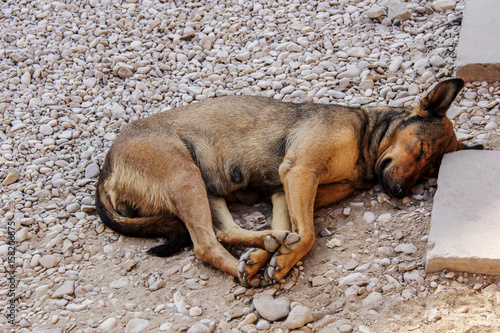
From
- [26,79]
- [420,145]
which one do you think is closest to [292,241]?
[420,145]

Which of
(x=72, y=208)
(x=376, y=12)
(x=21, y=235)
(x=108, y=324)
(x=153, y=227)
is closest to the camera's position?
(x=108, y=324)

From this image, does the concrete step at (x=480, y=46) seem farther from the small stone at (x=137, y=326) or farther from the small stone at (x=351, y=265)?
the small stone at (x=137, y=326)

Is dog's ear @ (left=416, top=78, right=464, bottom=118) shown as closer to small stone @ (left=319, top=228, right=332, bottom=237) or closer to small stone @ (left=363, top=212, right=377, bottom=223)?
small stone @ (left=363, top=212, right=377, bottom=223)

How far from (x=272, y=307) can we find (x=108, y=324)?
112 cm

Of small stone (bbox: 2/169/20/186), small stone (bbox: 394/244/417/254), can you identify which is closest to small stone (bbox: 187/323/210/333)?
small stone (bbox: 394/244/417/254)

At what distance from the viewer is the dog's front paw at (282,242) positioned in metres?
3.85

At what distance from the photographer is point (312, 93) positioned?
19.3ft

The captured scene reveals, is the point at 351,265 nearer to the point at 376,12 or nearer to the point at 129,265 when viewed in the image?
the point at 129,265

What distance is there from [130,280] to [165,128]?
1.41 m

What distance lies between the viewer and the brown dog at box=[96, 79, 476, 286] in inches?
171

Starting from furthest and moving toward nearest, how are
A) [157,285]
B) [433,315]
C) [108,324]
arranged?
[157,285], [108,324], [433,315]

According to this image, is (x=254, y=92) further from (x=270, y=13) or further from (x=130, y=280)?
(x=130, y=280)

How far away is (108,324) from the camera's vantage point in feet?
11.8

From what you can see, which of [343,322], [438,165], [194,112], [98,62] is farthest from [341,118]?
[98,62]
